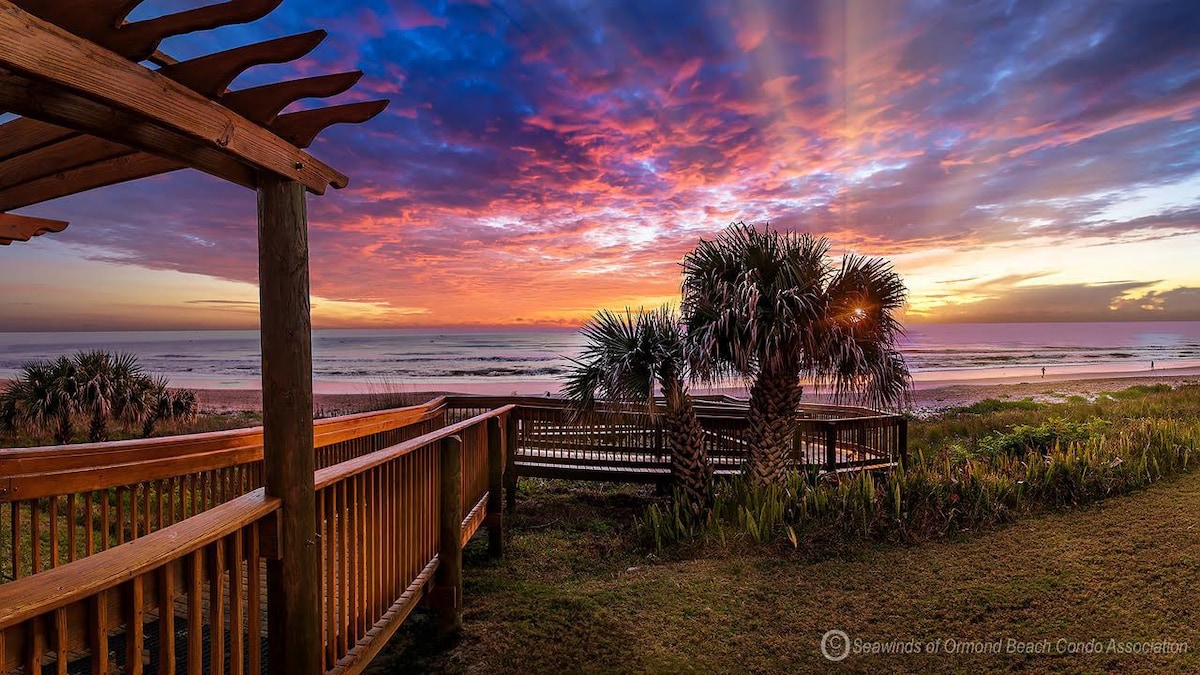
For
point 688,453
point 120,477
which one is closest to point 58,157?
point 120,477

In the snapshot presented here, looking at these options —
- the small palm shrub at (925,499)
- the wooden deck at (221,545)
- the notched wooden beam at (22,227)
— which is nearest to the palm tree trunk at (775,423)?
the small palm shrub at (925,499)

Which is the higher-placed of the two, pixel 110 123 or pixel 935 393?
pixel 110 123

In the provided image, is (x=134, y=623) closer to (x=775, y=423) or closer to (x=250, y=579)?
(x=250, y=579)

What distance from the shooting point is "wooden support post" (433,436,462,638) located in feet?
13.6

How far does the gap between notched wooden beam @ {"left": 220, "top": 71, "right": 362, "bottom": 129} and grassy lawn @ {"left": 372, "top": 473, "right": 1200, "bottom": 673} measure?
3581mm

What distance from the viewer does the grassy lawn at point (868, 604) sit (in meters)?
3.44

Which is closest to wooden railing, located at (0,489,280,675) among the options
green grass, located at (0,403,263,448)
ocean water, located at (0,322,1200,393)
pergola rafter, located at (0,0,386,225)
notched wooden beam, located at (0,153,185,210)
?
pergola rafter, located at (0,0,386,225)

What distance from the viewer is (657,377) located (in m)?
7.25

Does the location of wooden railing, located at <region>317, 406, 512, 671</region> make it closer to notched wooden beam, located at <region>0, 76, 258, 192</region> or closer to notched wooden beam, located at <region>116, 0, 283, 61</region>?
notched wooden beam, located at <region>0, 76, 258, 192</region>

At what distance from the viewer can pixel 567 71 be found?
9.65 metres

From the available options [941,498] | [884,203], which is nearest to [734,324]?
[941,498]

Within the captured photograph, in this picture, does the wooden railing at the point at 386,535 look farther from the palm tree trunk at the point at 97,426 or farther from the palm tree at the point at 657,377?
the palm tree trunk at the point at 97,426

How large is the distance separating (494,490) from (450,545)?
179cm

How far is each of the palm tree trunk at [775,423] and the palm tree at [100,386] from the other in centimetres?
1123
